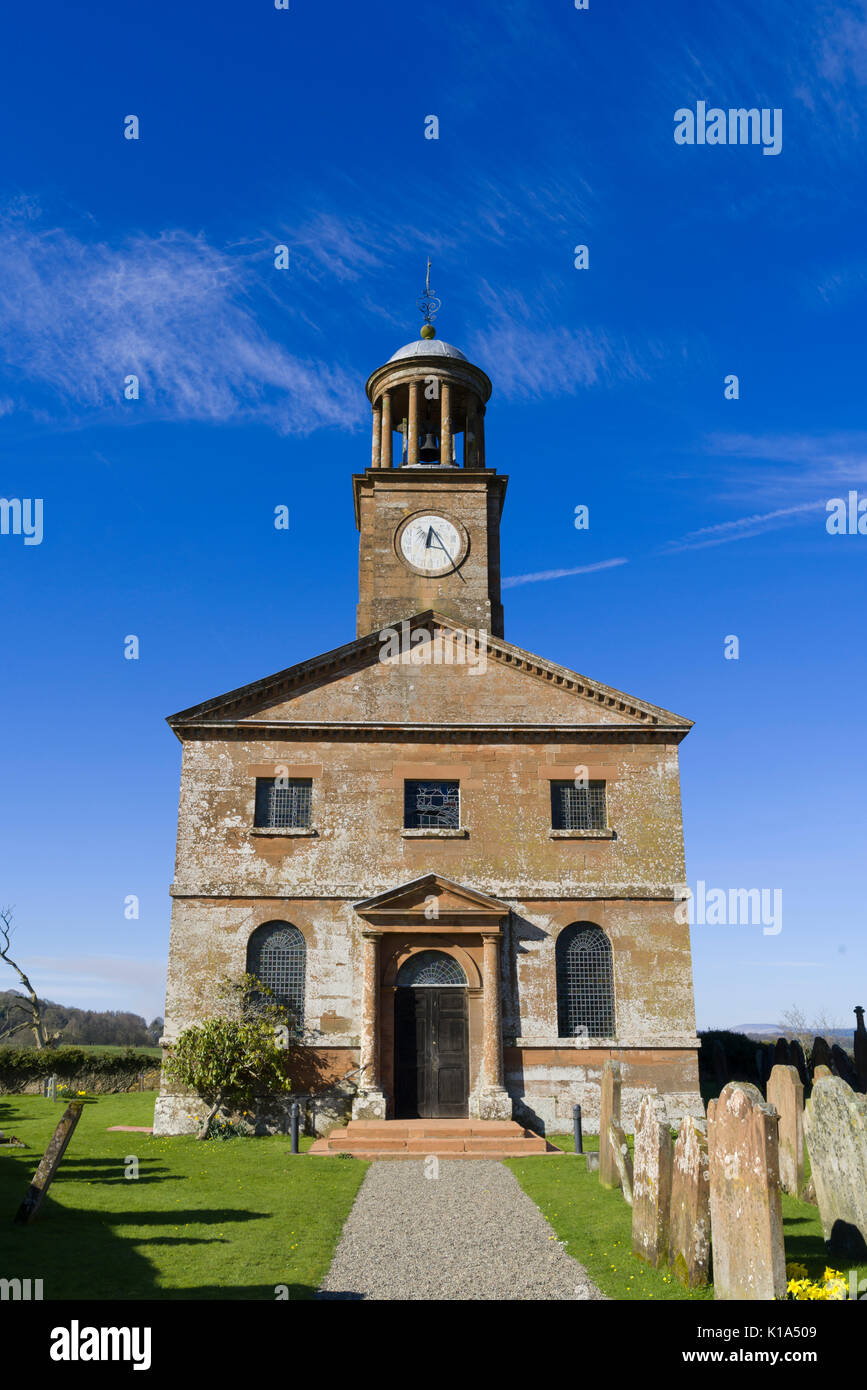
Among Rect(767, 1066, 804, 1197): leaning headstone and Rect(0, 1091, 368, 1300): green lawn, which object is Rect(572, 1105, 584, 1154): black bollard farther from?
Rect(767, 1066, 804, 1197): leaning headstone

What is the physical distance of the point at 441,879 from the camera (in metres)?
A: 21.9

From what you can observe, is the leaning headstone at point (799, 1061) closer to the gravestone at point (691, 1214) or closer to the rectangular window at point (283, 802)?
the rectangular window at point (283, 802)

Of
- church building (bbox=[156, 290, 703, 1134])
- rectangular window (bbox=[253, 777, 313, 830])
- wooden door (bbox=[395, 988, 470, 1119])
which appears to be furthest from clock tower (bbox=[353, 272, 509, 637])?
wooden door (bbox=[395, 988, 470, 1119])

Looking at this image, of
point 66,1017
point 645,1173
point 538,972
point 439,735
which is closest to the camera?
point 645,1173

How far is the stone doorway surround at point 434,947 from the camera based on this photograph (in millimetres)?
21078

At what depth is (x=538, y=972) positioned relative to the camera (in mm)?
22047

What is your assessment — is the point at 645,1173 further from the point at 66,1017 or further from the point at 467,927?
the point at 66,1017

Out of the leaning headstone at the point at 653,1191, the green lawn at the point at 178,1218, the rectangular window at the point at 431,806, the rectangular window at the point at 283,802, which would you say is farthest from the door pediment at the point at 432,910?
the leaning headstone at the point at 653,1191

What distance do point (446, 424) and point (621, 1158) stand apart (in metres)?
21.3

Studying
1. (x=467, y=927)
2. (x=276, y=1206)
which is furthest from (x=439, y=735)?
(x=276, y=1206)

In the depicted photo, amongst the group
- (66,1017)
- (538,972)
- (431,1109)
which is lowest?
(66,1017)

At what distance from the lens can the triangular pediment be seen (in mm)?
23531
